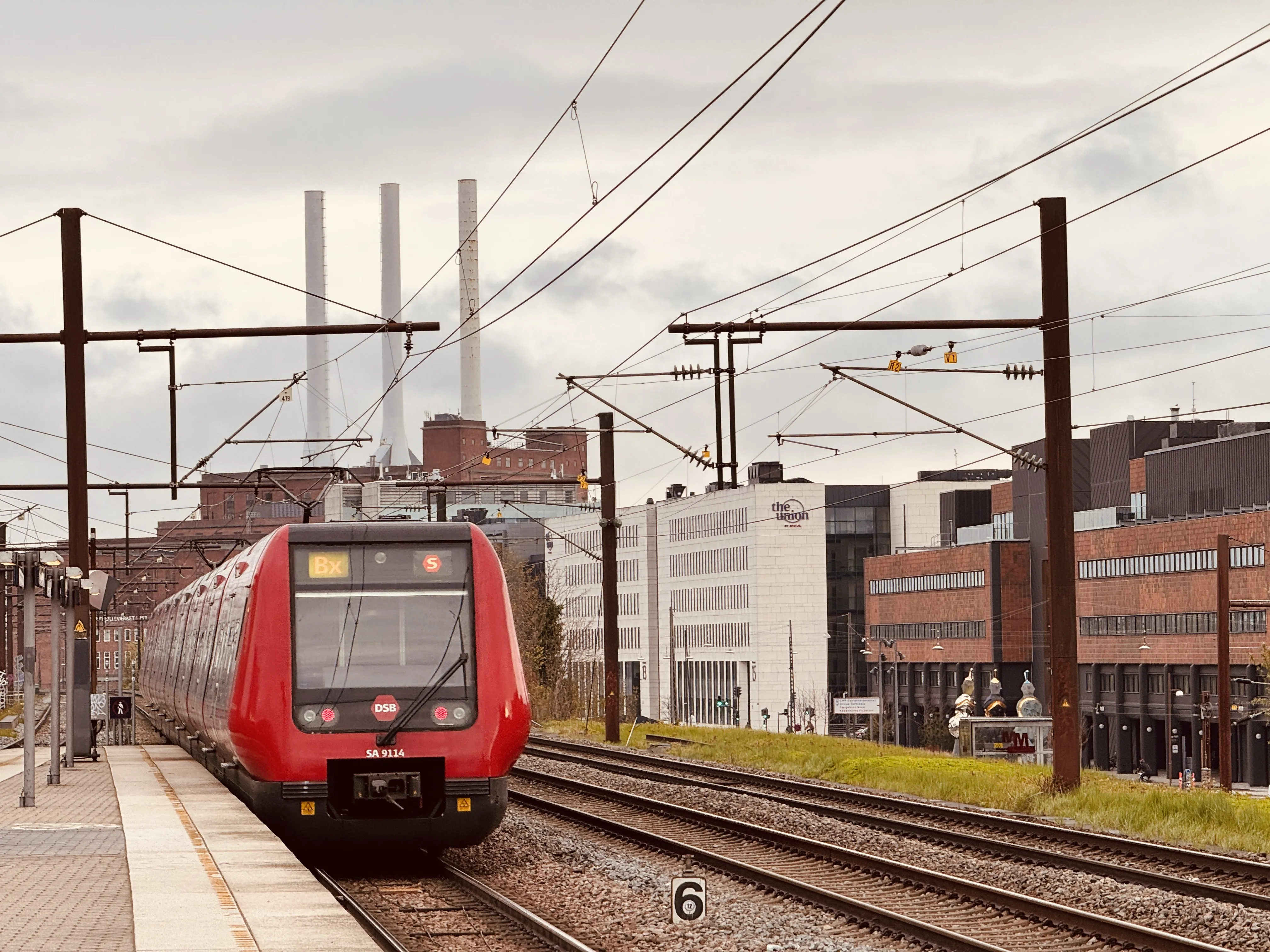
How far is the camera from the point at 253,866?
47.3 ft

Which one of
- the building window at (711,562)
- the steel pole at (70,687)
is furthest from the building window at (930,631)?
the steel pole at (70,687)

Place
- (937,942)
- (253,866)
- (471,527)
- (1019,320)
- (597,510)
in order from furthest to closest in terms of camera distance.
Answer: (597,510)
(1019,320)
(471,527)
(253,866)
(937,942)

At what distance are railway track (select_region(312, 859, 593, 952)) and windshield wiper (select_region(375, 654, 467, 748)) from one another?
51.2 inches

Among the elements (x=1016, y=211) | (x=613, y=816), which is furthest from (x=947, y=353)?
(x=613, y=816)

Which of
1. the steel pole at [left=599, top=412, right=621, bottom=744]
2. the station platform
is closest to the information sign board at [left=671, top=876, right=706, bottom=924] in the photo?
the station platform

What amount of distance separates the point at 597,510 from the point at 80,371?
122979mm

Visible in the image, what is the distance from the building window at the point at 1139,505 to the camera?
10900 cm

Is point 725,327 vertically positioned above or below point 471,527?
above

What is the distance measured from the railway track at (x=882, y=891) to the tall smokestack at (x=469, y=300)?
10358 cm

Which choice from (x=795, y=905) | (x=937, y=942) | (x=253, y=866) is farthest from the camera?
(x=795, y=905)

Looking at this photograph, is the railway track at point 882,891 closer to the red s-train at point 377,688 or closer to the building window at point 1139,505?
the red s-train at point 377,688

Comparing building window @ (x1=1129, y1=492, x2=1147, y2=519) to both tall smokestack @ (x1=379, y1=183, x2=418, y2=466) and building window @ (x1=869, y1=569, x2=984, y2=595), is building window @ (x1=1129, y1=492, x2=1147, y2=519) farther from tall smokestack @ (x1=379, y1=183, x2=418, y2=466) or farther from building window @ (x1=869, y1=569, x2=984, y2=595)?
tall smokestack @ (x1=379, y1=183, x2=418, y2=466)

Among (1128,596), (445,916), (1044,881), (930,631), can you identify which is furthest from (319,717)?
(930,631)

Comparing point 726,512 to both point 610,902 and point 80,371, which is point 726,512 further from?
point 610,902
